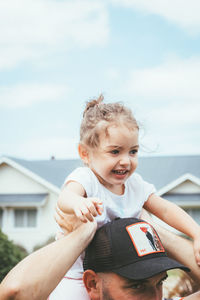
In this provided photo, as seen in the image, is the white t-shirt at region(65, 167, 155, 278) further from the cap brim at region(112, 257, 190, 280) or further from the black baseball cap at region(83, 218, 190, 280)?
the cap brim at region(112, 257, 190, 280)

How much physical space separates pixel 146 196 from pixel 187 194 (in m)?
22.1

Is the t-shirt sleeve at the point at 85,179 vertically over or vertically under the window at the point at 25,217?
under

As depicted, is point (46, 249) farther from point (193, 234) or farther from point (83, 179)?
point (193, 234)

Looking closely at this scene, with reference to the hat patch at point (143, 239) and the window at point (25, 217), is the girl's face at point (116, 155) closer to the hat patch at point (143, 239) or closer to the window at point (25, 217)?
the hat patch at point (143, 239)

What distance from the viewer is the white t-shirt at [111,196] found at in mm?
2693

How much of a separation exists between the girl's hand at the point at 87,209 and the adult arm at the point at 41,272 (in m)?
0.16

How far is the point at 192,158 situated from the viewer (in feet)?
92.6

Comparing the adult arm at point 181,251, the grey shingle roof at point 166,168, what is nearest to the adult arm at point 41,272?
the adult arm at point 181,251

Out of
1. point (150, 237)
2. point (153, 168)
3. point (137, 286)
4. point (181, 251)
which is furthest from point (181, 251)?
point (153, 168)

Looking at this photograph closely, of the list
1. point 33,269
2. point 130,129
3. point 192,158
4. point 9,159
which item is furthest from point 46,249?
point 192,158

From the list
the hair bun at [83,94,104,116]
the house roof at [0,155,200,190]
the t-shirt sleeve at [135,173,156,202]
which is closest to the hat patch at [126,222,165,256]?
the t-shirt sleeve at [135,173,156,202]

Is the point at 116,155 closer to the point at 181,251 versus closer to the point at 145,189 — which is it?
the point at 145,189

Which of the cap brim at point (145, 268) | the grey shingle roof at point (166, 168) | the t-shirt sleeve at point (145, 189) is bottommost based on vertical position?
the cap brim at point (145, 268)

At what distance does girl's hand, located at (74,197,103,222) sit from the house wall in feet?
76.0
